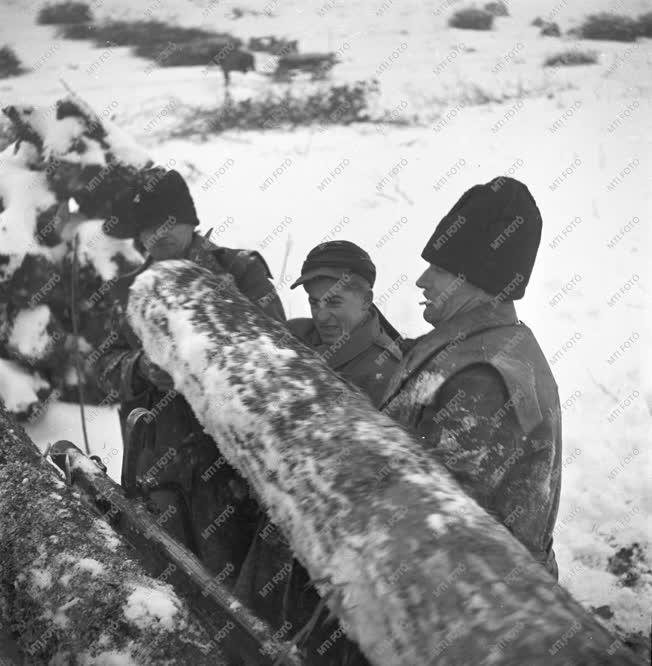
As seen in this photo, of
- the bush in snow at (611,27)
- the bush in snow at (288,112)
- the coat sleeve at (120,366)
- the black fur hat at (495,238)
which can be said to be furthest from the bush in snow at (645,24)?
the black fur hat at (495,238)

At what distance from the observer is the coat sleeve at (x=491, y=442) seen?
71.1 inches

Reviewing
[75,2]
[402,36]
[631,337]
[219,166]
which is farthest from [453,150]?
[75,2]

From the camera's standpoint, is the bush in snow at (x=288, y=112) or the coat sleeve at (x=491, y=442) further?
the bush in snow at (x=288, y=112)

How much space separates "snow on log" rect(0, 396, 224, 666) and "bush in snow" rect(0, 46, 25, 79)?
29.3 ft

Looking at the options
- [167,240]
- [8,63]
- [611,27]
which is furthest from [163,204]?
[8,63]

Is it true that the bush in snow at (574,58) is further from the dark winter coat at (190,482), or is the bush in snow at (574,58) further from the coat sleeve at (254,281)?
the dark winter coat at (190,482)

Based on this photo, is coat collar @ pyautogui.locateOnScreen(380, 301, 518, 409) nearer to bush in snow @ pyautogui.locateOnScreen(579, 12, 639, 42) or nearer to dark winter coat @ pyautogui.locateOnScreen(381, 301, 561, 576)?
dark winter coat @ pyautogui.locateOnScreen(381, 301, 561, 576)

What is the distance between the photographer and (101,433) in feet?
17.8

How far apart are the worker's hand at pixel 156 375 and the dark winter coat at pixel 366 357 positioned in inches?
22.6

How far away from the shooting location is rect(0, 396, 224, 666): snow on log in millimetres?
1473

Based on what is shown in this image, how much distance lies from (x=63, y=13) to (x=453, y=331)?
8782mm

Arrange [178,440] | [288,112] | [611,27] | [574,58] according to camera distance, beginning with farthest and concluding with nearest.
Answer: [288,112]
[574,58]
[611,27]
[178,440]

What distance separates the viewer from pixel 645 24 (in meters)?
7.97

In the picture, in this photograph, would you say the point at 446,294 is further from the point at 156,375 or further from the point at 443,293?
the point at 156,375
